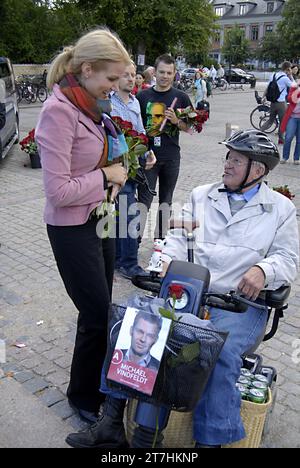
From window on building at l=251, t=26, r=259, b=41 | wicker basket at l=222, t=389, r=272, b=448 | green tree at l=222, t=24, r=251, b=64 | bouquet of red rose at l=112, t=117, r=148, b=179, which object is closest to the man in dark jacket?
wicker basket at l=222, t=389, r=272, b=448

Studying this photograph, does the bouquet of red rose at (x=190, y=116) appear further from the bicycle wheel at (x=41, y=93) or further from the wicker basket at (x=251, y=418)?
the bicycle wheel at (x=41, y=93)

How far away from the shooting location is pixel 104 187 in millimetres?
2387

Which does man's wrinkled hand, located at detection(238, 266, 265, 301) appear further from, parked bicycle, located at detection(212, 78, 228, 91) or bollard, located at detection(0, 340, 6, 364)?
parked bicycle, located at detection(212, 78, 228, 91)

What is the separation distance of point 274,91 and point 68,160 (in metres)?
11.3

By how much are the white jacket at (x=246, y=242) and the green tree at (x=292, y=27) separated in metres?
60.9

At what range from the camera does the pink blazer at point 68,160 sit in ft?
7.11

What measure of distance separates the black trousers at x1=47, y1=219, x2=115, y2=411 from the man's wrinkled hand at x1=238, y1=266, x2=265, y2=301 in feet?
2.40

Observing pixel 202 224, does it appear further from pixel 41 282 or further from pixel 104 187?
pixel 41 282

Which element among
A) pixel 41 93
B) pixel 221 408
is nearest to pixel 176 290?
pixel 221 408

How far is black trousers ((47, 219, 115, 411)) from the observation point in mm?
2418

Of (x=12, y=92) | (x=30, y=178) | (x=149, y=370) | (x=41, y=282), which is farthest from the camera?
(x=12, y=92)

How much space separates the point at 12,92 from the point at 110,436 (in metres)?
10.5

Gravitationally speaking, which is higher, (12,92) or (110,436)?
(12,92)

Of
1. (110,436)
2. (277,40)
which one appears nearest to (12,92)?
(110,436)
